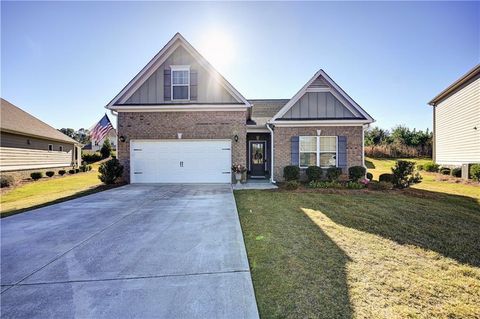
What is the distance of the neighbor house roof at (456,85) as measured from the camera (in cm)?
1454

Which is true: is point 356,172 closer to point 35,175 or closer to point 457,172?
point 457,172

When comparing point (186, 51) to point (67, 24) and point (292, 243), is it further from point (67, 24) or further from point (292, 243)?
point (292, 243)

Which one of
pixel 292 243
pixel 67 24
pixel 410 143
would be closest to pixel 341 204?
pixel 292 243

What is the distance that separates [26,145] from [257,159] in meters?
17.4

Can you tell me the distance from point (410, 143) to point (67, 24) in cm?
3687

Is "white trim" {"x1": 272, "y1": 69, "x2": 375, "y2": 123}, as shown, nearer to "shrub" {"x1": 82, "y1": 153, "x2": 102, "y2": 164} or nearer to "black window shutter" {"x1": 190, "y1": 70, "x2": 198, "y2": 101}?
"black window shutter" {"x1": 190, "y1": 70, "x2": 198, "y2": 101}

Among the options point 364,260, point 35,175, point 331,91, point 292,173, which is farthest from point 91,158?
point 364,260

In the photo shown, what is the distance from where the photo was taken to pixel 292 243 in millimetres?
4199

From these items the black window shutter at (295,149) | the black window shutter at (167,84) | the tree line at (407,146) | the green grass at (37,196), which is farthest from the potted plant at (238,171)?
the tree line at (407,146)

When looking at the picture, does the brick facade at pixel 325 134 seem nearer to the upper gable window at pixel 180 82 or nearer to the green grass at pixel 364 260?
the green grass at pixel 364 260

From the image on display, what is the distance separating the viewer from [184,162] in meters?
12.0

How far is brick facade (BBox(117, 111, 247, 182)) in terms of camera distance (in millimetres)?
11930

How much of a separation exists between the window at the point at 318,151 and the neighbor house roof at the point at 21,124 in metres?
18.7

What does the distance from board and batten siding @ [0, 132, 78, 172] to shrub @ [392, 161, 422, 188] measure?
22.5 m
